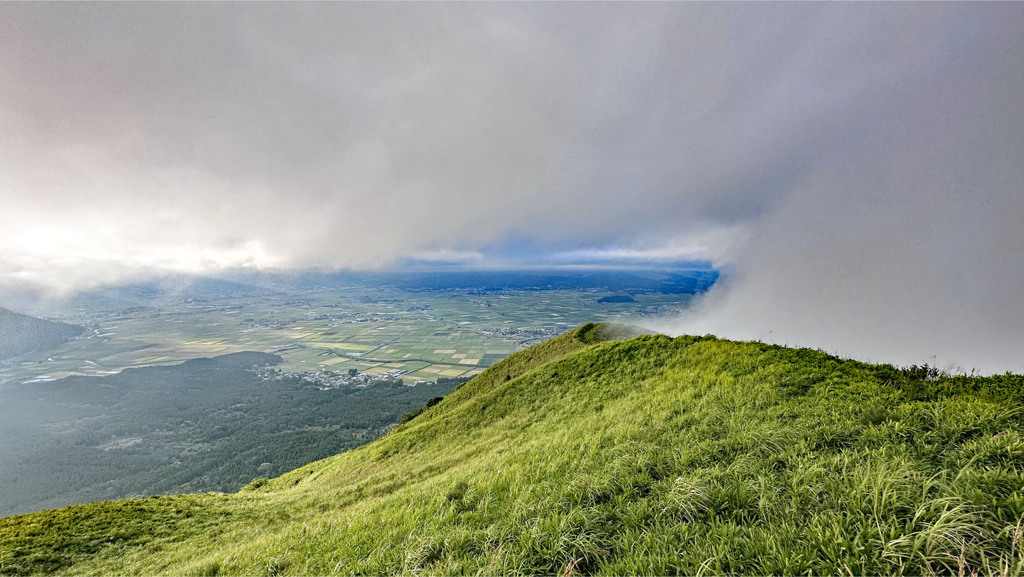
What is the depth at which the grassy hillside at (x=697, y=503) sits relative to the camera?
3924 millimetres

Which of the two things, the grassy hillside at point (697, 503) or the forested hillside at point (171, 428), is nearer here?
the grassy hillside at point (697, 503)

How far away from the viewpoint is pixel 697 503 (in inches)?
206

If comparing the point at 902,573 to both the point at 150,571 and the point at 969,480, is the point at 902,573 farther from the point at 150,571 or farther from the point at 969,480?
the point at 150,571

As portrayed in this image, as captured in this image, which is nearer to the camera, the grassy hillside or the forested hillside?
the grassy hillside

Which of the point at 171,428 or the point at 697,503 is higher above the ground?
the point at 697,503

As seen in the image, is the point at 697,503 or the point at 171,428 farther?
the point at 171,428

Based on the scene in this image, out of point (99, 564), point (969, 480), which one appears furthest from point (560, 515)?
point (99, 564)

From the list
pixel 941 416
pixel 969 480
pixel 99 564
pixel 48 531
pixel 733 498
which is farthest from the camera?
pixel 48 531

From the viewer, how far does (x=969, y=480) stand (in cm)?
430

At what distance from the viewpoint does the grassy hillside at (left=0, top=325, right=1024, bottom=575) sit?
154 inches

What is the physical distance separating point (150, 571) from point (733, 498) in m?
15.5

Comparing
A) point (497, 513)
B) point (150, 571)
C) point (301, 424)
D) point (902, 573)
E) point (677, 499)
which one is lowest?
point (301, 424)

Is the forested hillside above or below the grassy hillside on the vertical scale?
below

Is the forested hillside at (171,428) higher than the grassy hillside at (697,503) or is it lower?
lower
